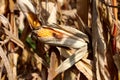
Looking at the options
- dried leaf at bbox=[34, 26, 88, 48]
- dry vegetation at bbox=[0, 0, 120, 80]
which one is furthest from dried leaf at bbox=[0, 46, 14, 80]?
dried leaf at bbox=[34, 26, 88, 48]

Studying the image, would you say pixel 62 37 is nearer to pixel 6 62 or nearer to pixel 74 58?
pixel 74 58

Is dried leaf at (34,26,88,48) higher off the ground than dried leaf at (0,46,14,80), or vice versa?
dried leaf at (34,26,88,48)

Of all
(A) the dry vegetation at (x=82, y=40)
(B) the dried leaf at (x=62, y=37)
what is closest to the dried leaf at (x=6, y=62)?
(A) the dry vegetation at (x=82, y=40)

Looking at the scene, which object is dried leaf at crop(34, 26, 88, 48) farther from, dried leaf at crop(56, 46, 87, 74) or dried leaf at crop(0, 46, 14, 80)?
dried leaf at crop(0, 46, 14, 80)

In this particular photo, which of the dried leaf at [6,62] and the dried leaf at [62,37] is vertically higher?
the dried leaf at [62,37]

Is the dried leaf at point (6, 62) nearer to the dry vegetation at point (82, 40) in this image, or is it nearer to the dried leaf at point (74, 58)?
the dry vegetation at point (82, 40)

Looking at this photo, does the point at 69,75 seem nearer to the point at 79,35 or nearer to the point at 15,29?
the point at 79,35

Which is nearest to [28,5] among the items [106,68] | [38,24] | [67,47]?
[38,24]

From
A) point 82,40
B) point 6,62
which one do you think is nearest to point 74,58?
point 82,40

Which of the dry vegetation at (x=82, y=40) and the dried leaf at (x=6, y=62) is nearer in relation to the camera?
the dry vegetation at (x=82, y=40)

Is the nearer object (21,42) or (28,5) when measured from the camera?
(28,5)

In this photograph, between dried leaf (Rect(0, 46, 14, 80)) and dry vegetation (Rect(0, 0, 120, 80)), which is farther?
dried leaf (Rect(0, 46, 14, 80))
